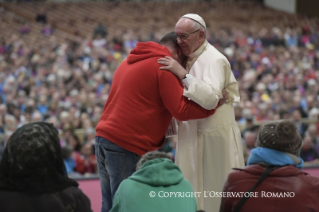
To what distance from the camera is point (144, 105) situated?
3148 mm

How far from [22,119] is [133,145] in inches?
254

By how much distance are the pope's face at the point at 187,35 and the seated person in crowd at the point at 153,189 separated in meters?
1.09

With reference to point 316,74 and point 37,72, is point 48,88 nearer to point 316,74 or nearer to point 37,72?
point 37,72

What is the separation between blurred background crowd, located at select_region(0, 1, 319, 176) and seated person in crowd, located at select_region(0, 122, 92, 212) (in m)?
4.44

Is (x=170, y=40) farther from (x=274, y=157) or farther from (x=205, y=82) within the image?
(x=274, y=157)

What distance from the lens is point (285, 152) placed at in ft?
8.40

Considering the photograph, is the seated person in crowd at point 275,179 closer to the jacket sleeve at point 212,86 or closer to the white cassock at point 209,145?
the jacket sleeve at point 212,86

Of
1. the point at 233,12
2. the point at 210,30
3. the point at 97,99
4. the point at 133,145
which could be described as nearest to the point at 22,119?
the point at 97,99

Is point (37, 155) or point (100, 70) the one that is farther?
point (100, 70)

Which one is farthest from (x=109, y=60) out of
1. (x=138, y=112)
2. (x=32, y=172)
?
(x=32, y=172)

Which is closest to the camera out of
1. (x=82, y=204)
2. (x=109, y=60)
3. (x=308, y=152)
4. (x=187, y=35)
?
(x=82, y=204)

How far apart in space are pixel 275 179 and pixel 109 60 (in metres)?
11.8

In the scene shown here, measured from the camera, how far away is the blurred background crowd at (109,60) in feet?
28.3

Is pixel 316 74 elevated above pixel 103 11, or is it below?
below
